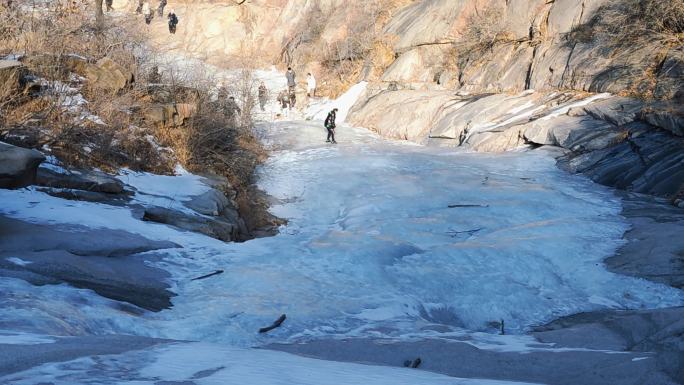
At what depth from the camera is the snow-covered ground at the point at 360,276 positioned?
4.78 metres

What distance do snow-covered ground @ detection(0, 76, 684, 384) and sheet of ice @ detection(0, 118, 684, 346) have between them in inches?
1.0

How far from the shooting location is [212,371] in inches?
153

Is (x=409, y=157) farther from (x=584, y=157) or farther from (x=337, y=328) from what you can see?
(x=337, y=328)

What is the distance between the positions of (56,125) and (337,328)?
6.89m

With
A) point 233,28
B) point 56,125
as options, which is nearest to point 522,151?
point 56,125

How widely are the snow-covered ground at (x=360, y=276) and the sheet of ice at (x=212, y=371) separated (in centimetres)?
2

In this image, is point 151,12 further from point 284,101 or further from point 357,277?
point 357,277

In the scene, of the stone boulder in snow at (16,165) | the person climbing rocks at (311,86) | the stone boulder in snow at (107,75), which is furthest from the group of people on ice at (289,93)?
the stone boulder in snow at (16,165)

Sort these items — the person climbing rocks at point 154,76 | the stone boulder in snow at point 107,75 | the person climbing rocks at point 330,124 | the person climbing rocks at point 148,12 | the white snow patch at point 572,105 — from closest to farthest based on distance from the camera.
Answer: the stone boulder in snow at point 107,75
the person climbing rocks at point 154,76
the white snow patch at point 572,105
the person climbing rocks at point 330,124
the person climbing rocks at point 148,12

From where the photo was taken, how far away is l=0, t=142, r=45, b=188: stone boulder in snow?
7.45m

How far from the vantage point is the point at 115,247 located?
8.15 meters

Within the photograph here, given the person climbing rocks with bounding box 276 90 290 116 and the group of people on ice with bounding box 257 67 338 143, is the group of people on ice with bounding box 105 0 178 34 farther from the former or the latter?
the person climbing rocks with bounding box 276 90 290 116

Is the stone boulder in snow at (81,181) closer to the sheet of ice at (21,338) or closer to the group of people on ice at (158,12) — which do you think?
the sheet of ice at (21,338)

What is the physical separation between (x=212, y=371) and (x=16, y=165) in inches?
189
